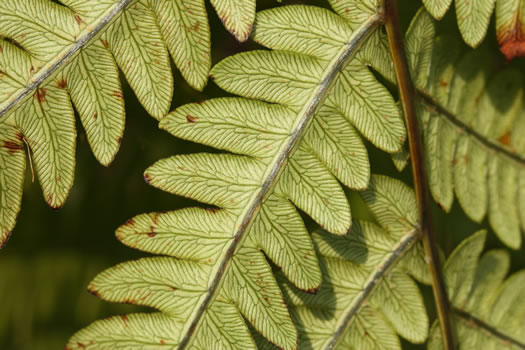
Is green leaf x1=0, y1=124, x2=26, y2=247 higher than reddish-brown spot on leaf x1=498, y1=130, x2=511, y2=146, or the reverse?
green leaf x1=0, y1=124, x2=26, y2=247

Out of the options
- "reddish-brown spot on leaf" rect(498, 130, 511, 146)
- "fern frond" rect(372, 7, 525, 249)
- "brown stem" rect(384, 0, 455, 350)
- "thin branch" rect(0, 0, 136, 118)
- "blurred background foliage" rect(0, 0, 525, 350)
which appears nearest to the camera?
"thin branch" rect(0, 0, 136, 118)

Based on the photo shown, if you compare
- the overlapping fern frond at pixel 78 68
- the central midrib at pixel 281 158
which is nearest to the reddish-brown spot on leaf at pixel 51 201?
the overlapping fern frond at pixel 78 68

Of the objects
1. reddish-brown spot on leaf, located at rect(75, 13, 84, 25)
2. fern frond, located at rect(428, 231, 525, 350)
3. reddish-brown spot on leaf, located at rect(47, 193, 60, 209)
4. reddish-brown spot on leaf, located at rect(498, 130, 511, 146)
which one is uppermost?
reddish-brown spot on leaf, located at rect(75, 13, 84, 25)

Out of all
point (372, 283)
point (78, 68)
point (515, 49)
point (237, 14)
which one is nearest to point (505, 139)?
point (515, 49)

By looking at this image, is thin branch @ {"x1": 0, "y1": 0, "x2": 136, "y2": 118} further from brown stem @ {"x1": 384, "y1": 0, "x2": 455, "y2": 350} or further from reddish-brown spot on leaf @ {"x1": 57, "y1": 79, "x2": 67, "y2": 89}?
brown stem @ {"x1": 384, "y1": 0, "x2": 455, "y2": 350}

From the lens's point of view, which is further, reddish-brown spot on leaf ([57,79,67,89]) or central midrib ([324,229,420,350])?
central midrib ([324,229,420,350])

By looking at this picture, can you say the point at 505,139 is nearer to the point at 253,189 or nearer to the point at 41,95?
the point at 253,189

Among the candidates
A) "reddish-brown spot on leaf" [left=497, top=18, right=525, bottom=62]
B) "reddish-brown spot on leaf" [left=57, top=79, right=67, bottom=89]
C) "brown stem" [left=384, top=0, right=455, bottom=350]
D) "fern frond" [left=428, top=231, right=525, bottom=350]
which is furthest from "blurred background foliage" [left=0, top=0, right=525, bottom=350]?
"reddish-brown spot on leaf" [left=57, top=79, right=67, bottom=89]
